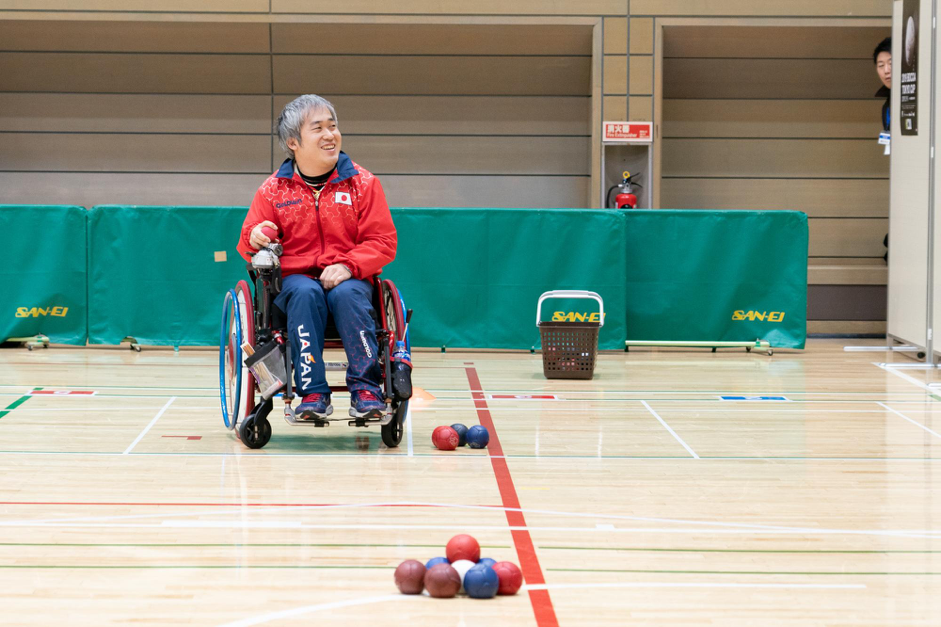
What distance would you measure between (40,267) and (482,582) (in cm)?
548

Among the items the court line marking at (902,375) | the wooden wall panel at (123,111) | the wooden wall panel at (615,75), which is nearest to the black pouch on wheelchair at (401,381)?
the court line marking at (902,375)

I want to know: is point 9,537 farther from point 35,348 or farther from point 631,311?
point 631,311

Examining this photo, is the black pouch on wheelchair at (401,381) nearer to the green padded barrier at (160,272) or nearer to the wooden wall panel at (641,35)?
the green padded barrier at (160,272)

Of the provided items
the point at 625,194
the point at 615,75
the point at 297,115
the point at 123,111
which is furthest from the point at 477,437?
the point at 123,111

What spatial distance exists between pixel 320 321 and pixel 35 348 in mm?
3956

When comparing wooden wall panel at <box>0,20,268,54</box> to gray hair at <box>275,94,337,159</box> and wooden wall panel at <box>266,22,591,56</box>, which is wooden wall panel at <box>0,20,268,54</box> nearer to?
wooden wall panel at <box>266,22,591,56</box>

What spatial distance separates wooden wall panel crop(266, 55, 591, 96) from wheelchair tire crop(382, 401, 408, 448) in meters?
6.00

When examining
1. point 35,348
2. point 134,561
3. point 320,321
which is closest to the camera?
point 134,561

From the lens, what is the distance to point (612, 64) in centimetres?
853

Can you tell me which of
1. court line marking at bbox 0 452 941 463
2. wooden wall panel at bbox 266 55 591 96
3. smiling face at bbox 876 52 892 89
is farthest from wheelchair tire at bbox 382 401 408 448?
wooden wall panel at bbox 266 55 591 96

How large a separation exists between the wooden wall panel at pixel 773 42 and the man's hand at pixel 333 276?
595 centimetres

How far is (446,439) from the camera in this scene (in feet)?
11.9

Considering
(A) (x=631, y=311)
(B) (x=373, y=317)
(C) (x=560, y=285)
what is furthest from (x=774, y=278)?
(B) (x=373, y=317)

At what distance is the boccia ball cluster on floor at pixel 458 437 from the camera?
364 cm
